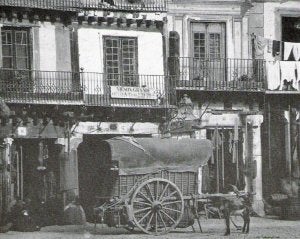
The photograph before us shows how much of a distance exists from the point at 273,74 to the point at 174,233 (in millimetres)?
10674

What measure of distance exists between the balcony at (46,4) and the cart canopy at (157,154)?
7599 millimetres

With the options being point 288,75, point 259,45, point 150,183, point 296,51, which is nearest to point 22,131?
point 150,183

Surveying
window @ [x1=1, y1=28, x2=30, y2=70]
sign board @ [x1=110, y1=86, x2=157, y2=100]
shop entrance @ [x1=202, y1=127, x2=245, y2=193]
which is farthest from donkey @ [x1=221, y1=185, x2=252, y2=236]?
window @ [x1=1, y1=28, x2=30, y2=70]

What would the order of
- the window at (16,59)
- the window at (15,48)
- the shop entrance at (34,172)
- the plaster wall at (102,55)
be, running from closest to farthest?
the window at (16,59) < the shop entrance at (34,172) < the window at (15,48) < the plaster wall at (102,55)

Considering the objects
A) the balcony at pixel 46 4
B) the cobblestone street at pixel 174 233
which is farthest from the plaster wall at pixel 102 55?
the cobblestone street at pixel 174 233

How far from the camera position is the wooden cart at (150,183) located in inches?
945

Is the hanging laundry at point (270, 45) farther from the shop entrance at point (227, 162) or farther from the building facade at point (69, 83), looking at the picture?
the building facade at point (69, 83)

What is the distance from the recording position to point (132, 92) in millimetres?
31812

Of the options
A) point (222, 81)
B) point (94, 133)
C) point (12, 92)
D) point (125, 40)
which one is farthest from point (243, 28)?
point (12, 92)

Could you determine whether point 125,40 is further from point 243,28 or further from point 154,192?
point 154,192

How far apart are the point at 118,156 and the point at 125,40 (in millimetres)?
8861

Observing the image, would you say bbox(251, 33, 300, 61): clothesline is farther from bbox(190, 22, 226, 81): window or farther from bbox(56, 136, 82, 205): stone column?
bbox(56, 136, 82, 205): stone column

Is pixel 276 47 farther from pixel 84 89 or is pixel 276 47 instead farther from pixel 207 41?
pixel 84 89

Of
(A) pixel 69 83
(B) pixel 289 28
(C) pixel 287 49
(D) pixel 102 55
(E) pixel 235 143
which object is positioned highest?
(B) pixel 289 28
